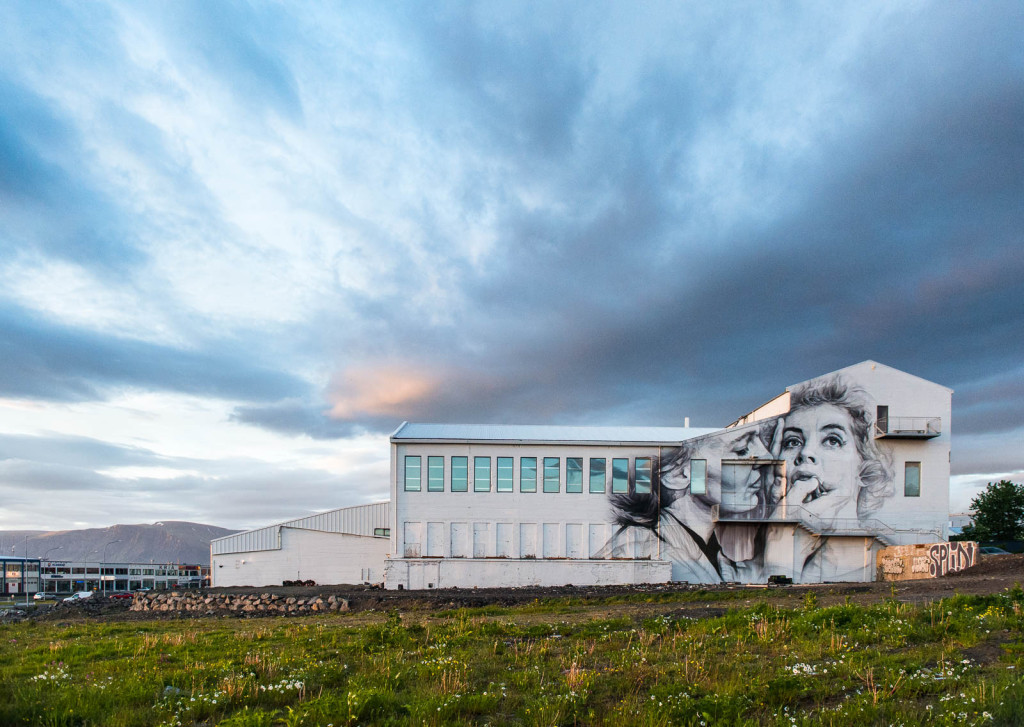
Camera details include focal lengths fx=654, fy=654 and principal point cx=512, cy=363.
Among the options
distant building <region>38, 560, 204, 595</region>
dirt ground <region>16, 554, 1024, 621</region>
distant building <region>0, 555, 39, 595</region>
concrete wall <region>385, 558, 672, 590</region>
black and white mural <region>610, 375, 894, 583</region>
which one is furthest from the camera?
distant building <region>38, 560, 204, 595</region>

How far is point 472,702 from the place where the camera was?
362 inches

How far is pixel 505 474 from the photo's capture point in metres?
40.0

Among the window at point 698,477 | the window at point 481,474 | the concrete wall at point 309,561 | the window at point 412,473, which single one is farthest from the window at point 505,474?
the window at point 698,477

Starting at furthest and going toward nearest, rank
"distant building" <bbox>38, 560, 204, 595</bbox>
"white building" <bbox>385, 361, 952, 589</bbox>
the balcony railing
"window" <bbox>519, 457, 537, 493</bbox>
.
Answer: "distant building" <bbox>38, 560, 204, 595</bbox> → "window" <bbox>519, 457, 537, 493</bbox> → the balcony railing → "white building" <bbox>385, 361, 952, 589</bbox>

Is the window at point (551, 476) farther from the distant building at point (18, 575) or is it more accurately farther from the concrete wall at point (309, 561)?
the distant building at point (18, 575)

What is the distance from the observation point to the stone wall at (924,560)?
1273 inches

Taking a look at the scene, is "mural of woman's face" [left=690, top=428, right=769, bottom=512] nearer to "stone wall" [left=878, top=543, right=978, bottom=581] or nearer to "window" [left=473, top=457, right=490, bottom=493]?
"stone wall" [left=878, top=543, right=978, bottom=581]

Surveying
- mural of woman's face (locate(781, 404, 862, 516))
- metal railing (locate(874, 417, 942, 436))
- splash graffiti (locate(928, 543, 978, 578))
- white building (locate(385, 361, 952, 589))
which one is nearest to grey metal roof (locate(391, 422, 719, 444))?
white building (locate(385, 361, 952, 589))

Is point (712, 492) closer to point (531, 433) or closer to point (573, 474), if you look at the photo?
point (573, 474)

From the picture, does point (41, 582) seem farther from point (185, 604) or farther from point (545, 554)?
point (545, 554)

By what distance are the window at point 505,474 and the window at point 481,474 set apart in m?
0.73

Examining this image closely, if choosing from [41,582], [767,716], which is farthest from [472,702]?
[41,582]

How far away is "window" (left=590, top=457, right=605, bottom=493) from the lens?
1566 inches

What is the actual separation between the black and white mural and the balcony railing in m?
0.62
